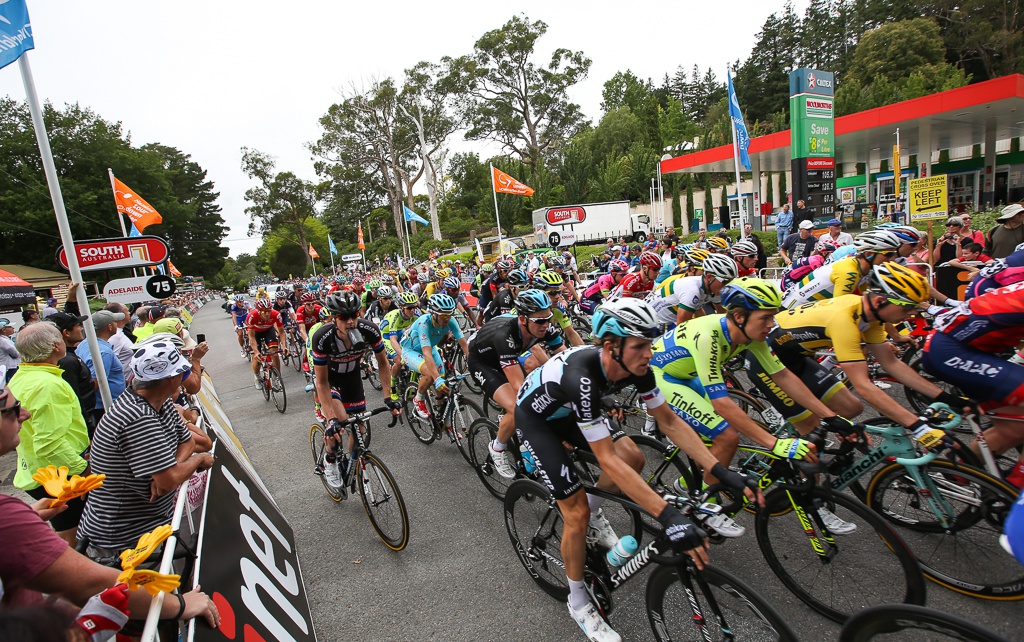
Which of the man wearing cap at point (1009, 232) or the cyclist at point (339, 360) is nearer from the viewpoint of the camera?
the cyclist at point (339, 360)

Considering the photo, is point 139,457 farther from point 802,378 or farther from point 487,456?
point 802,378

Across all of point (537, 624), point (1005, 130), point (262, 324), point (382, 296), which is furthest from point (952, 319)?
point (1005, 130)

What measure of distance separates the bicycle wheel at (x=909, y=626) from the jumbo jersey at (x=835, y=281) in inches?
129

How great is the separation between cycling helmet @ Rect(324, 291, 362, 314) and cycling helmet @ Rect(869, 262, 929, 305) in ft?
14.0

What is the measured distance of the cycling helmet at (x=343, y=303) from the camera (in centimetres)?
486

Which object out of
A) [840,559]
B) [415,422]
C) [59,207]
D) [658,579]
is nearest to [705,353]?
[840,559]

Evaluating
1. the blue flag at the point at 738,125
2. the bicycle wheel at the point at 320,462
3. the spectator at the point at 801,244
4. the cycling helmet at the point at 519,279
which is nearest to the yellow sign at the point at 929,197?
the spectator at the point at 801,244

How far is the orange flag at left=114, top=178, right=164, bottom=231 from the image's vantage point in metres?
12.7

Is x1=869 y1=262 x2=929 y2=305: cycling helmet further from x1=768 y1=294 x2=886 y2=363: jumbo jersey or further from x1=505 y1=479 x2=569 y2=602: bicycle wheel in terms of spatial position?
x1=505 y1=479 x2=569 y2=602: bicycle wheel

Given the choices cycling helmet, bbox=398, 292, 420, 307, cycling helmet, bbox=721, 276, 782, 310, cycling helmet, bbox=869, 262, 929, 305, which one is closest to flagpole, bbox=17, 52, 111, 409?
cycling helmet, bbox=398, 292, 420, 307

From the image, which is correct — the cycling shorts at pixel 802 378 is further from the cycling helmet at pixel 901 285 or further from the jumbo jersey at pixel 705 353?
the cycling helmet at pixel 901 285

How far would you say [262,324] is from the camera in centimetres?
1023

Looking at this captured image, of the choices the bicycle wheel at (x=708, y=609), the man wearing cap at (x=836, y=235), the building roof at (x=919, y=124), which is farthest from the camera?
the building roof at (x=919, y=124)

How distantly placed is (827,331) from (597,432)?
2.31 metres
